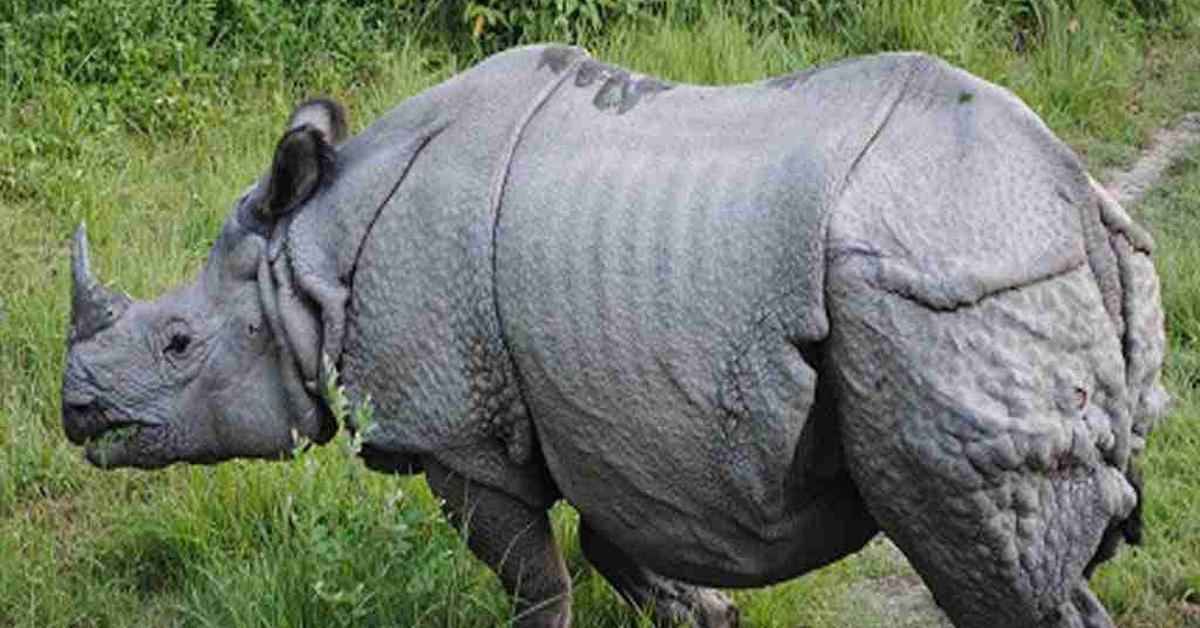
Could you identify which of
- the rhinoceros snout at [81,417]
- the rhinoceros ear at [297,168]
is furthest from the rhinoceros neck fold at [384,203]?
the rhinoceros snout at [81,417]

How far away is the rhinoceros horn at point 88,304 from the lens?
15.7ft

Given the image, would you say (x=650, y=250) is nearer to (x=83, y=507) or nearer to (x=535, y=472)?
(x=535, y=472)

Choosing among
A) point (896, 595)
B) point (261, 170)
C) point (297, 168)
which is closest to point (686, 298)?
point (297, 168)

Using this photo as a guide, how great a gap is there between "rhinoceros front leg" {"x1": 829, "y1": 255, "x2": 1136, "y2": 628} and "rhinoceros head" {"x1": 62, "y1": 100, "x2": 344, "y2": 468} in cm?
126

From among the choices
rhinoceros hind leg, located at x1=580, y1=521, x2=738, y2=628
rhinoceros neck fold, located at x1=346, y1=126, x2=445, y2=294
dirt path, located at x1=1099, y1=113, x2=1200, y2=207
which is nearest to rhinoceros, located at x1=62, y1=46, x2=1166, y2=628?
rhinoceros neck fold, located at x1=346, y1=126, x2=445, y2=294

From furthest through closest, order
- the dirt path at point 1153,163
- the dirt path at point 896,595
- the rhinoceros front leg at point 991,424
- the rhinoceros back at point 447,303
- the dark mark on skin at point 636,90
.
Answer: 1. the dirt path at point 1153,163
2. the dirt path at point 896,595
3. the dark mark on skin at point 636,90
4. the rhinoceros back at point 447,303
5. the rhinoceros front leg at point 991,424

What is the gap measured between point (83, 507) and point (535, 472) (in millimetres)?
1971

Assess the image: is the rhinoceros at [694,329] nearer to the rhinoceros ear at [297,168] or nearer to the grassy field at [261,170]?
the rhinoceros ear at [297,168]

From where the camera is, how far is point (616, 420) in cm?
420

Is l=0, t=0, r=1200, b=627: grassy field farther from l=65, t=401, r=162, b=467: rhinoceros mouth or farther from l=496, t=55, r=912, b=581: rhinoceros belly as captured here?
l=496, t=55, r=912, b=581: rhinoceros belly

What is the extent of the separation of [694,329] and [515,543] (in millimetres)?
775

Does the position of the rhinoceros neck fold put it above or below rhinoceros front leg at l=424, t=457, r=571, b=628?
above

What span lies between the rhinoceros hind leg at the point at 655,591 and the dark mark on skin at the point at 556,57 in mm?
1117

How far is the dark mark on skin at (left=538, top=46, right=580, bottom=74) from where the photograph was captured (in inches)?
181
